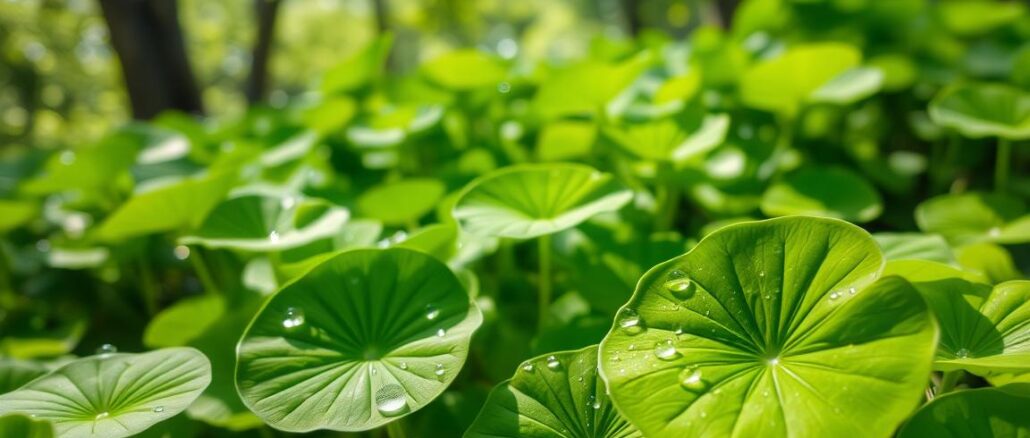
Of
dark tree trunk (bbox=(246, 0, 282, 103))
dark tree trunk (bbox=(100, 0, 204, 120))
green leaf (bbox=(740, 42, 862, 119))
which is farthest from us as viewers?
dark tree trunk (bbox=(246, 0, 282, 103))

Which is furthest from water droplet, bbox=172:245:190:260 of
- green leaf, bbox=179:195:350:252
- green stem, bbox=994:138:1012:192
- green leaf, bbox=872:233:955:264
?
green stem, bbox=994:138:1012:192

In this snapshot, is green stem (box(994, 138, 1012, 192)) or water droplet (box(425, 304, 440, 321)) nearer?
water droplet (box(425, 304, 440, 321))

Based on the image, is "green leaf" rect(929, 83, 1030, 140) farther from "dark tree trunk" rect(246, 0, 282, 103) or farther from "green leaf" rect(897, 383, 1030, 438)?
"dark tree trunk" rect(246, 0, 282, 103)

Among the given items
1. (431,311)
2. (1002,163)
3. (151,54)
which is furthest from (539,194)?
(151,54)

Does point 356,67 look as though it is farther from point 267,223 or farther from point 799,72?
point 799,72

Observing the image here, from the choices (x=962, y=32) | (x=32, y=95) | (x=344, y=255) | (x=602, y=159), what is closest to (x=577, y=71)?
(x=602, y=159)

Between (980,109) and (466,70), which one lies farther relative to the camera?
(466,70)

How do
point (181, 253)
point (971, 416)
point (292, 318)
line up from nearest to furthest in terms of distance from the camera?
1. point (971, 416)
2. point (292, 318)
3. point (181, 253)

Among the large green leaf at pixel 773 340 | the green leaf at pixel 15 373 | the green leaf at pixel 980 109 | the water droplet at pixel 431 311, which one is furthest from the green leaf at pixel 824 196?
the green leaf at pixel 15 373

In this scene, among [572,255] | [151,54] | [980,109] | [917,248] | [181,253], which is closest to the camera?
[917,248]
